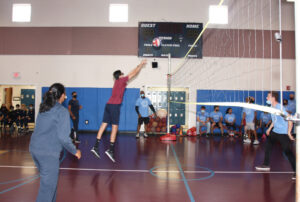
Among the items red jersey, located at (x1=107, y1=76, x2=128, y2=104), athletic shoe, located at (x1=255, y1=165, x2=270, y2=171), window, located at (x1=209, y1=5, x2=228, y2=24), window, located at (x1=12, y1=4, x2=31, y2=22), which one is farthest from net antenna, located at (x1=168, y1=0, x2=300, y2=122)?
window, located at (x1=12, y1=4, x2=31, y2=22)

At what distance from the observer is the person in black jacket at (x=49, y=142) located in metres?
2.09

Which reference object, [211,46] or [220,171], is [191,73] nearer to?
[211,46]

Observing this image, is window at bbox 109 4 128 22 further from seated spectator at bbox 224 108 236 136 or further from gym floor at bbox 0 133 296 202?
gym floor at bbox 0 133 296 202

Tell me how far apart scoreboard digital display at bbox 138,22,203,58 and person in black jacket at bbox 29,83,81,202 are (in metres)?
8.72

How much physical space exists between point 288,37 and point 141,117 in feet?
23.0

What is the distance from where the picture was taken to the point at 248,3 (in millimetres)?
9125

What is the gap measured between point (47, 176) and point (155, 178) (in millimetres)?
2112

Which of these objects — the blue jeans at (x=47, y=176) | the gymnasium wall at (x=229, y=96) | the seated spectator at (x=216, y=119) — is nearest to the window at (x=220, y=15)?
the gymnasium wall at (x=229, y=96)

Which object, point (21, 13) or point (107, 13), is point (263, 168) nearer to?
point (107, 13)

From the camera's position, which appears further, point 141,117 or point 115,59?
point 115,59

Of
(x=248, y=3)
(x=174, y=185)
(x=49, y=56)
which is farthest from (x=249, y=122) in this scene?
(x=49, y=56)

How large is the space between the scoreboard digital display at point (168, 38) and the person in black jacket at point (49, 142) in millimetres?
8725

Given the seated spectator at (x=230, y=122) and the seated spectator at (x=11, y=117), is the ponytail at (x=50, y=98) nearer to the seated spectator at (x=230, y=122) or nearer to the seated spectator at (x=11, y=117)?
the seated spectator at (x=230, y=122)

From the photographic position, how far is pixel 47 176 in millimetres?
2090
